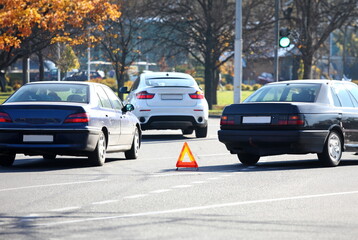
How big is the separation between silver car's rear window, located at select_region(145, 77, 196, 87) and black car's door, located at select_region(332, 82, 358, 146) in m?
7.01

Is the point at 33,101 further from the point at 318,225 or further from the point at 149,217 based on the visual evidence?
the point at 318,225

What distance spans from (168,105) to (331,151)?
7.89 metres

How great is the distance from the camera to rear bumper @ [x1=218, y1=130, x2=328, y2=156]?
13.8 meters

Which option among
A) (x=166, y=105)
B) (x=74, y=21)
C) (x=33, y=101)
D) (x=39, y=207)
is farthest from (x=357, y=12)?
(x=39, y=207)

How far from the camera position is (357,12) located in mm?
41375

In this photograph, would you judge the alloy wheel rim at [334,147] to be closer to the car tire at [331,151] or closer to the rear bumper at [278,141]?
the car tire at [331,151]

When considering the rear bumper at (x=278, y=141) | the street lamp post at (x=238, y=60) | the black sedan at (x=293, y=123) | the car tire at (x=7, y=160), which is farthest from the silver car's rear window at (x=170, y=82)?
the car tire at (x=7, y=160)

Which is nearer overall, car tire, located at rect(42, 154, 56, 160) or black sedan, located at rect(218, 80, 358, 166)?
black sedan, located at rect(218, 80, 358, 166)

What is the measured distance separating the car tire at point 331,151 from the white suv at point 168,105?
7.56 m

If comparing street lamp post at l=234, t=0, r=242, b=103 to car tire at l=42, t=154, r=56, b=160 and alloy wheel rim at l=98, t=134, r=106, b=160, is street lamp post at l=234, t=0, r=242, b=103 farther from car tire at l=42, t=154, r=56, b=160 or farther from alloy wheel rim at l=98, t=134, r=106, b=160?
alloy wheel rim at l=98, t=134, r=106, b=160

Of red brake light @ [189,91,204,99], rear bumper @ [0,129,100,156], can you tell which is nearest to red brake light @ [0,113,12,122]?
rear bumper @ [0,129,100,156]

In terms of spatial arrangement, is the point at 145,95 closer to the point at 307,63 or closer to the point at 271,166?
the point at 271,166

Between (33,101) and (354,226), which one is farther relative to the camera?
(33,101)

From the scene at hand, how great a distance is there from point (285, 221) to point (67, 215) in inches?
83.4
